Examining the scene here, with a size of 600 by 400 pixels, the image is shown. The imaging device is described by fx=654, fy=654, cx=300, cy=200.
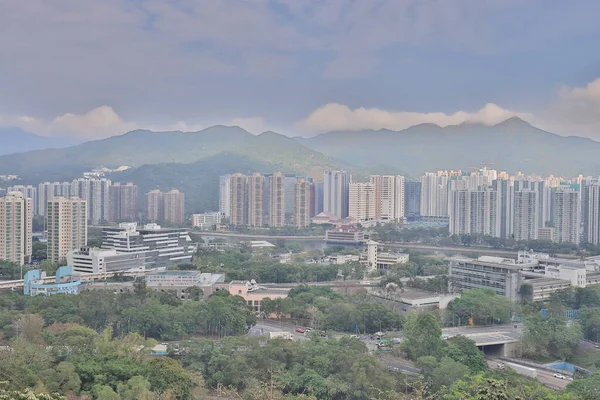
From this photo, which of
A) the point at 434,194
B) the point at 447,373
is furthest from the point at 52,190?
the point at 447,373

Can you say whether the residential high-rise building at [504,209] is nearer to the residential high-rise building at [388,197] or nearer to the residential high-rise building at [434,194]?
the residential high-rise building at [434,194]

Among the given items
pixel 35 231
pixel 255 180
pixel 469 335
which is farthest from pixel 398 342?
pixel 255 180

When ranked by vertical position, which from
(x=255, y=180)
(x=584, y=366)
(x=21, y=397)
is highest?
(x=255, y=180)

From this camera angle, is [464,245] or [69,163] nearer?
[464,245]

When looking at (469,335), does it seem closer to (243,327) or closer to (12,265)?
(243,327)

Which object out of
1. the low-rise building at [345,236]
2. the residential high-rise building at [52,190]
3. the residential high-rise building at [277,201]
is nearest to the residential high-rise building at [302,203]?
the residential high-rise building at [277,201]

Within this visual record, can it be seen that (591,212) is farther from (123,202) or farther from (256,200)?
(123,202)
